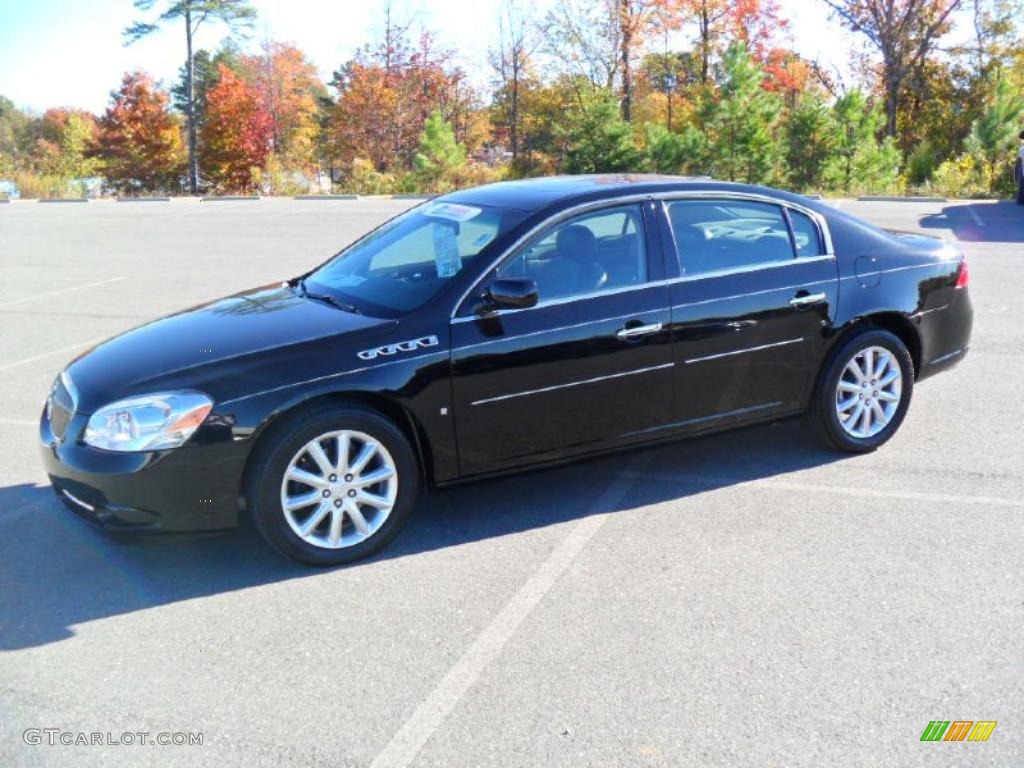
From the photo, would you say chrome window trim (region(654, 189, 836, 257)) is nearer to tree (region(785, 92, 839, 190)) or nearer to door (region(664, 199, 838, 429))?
door (region(664, 199, 838, 429))

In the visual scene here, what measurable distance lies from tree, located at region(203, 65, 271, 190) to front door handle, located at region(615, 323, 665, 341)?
46.4 m

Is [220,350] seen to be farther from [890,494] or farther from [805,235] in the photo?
[890,494]

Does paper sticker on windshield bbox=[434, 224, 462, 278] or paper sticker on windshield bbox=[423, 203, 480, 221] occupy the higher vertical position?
paper sticker on windshield bbox=[423, 203, 480, 221]

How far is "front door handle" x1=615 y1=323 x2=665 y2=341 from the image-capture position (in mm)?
4840

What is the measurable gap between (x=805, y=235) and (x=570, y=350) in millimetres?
1661

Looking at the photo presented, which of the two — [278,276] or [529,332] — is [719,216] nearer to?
[529,332]

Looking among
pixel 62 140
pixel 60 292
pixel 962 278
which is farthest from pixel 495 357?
pixel 62 140

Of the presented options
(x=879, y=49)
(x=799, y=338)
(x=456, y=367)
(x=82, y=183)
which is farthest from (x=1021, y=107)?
(x=82, y=183)

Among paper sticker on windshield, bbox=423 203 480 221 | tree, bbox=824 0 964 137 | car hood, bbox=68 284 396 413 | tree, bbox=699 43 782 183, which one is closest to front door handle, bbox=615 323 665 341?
paper sticker on windshield, bbox=423 203 480 221

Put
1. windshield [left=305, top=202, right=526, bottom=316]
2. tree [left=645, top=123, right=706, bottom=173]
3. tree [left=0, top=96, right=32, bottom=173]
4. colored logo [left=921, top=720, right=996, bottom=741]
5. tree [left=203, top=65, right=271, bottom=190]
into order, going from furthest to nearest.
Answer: tree [left=0, top=96, right=32, bottom=173]
tree [left=203, top=65, right=271, bottom=190]
tree [left=645, top=123, right=706, bottom=173]
windshield [left=305, top=202, right=526, bottom=316]
colored logo [left=921, top=720, right=996, bottom=741]

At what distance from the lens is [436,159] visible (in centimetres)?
2917

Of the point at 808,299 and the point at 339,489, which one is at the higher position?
the point at 808,299

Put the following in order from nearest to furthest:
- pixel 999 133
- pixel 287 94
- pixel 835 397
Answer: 1. pixel 835 397
2. pixel 999 133
3. pixel 287 94

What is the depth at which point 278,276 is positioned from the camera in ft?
41.5
